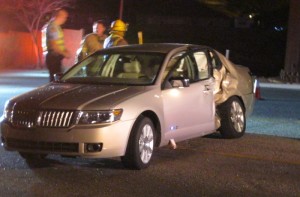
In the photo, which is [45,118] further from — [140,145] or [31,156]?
[140,145]

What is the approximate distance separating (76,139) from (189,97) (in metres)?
2.00

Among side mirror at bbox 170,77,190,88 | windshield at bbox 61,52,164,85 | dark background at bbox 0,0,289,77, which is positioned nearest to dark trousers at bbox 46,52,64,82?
windshield at bbox 61,52,164,85

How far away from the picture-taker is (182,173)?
24.2 ft

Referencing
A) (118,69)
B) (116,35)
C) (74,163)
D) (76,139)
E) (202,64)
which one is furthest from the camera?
(116,35)

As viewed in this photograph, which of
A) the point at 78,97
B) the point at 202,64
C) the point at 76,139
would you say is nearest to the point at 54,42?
the point at 202,64

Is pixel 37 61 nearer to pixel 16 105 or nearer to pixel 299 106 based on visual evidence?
pixel 299 106

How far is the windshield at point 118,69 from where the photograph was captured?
323 inches

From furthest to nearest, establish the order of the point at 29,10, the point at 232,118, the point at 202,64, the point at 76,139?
the point at 29,10 → the point at 232,118 → the point at 202,64 → the point at 76,139

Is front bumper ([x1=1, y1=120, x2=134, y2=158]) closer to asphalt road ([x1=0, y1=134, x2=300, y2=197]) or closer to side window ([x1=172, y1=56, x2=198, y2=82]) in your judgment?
asphalt road ([x1=0, y1=134, x2=300, y2=197])

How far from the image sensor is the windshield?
323 inches

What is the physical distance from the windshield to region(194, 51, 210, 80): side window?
0.80 m

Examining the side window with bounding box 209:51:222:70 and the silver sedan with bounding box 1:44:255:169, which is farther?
the side window with bounding box 209:51:222:70

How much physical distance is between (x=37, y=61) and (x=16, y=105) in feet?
86.1

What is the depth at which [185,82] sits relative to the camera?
27.1ft
